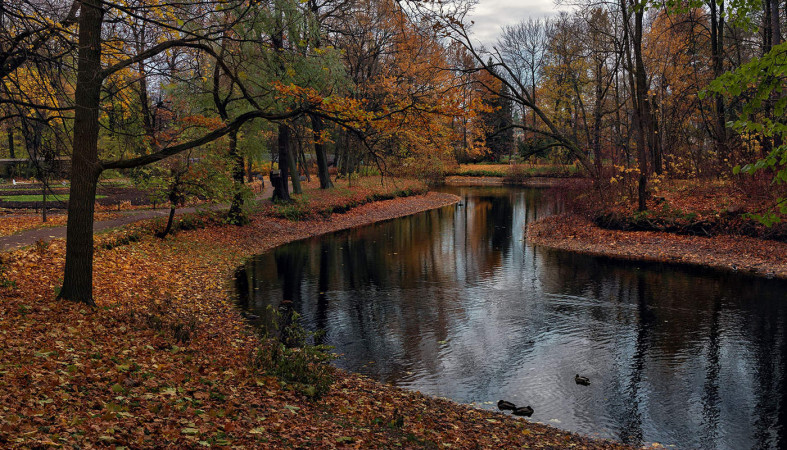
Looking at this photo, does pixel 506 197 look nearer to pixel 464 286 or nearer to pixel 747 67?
pixel 464 286

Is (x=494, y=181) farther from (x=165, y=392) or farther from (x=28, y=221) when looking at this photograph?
(x=165, y=392)

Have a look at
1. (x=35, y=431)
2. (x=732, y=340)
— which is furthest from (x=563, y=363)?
(x=35, y=431)

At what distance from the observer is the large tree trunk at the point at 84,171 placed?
9125mm

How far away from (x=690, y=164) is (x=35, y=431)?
2828cm

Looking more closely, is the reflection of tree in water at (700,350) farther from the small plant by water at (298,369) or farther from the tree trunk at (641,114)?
the tree trunk at (641,114)

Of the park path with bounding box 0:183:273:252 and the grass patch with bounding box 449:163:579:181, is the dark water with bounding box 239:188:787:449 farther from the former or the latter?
the grass patch with bounding box 449:163:579:181

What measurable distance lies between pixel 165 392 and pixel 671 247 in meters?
19.8

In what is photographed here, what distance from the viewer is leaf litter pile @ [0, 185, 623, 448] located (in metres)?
5.29

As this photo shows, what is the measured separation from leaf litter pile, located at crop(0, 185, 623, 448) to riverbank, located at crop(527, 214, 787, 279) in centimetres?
1432

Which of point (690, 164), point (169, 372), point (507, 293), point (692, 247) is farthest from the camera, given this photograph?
point (690, 164)

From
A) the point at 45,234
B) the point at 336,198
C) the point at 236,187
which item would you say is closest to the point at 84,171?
the point at 45,234

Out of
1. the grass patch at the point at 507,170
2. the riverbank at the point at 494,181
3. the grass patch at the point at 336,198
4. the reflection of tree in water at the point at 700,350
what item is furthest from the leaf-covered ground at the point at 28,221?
the grass patch at the point at 507,170

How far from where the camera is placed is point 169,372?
7.34m

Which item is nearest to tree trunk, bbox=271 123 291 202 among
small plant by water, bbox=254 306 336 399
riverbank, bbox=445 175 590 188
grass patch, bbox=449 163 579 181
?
small plant by water, bbox=254 306 336 399
